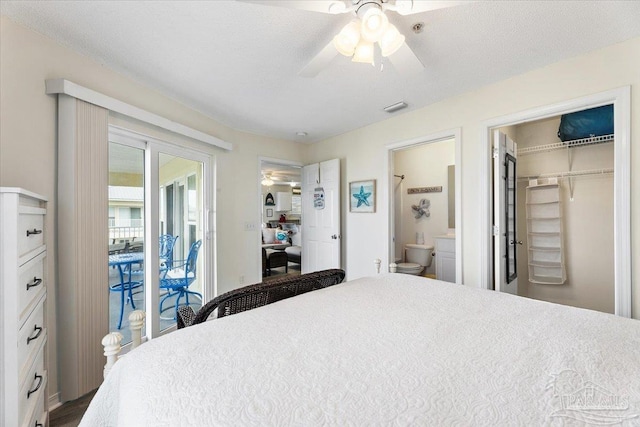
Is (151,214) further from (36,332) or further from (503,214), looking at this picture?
(503,214)

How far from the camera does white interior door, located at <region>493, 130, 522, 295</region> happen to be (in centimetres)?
244

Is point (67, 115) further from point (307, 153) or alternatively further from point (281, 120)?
point (307, 153)

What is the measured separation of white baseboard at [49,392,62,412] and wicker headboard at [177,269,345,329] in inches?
37.0

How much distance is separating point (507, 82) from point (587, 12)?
2.64 ft

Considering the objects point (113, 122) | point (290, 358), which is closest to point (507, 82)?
point (290, 358)

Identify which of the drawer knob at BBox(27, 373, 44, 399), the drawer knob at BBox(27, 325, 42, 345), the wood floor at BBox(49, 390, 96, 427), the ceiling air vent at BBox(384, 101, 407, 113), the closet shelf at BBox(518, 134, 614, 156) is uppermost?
the ceiling air vent at BBox(384, 101, 407, 113)

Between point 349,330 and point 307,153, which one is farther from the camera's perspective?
point 307,153

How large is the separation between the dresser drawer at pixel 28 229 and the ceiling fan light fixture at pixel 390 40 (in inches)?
72.8

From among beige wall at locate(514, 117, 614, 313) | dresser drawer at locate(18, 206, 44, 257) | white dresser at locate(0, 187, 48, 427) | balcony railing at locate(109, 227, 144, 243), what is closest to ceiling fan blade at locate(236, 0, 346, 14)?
white dresser at locate(0, 187, 48, 427)

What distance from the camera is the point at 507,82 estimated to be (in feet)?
7.68

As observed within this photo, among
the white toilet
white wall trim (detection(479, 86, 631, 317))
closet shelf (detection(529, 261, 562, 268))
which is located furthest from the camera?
the white toilet

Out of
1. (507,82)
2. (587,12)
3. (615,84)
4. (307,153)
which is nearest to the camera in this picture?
(587,12)

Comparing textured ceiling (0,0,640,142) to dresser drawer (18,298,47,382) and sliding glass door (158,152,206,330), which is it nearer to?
sliding glass door (158,152,206,330)

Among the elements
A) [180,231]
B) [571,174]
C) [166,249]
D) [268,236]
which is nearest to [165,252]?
[166,249]
